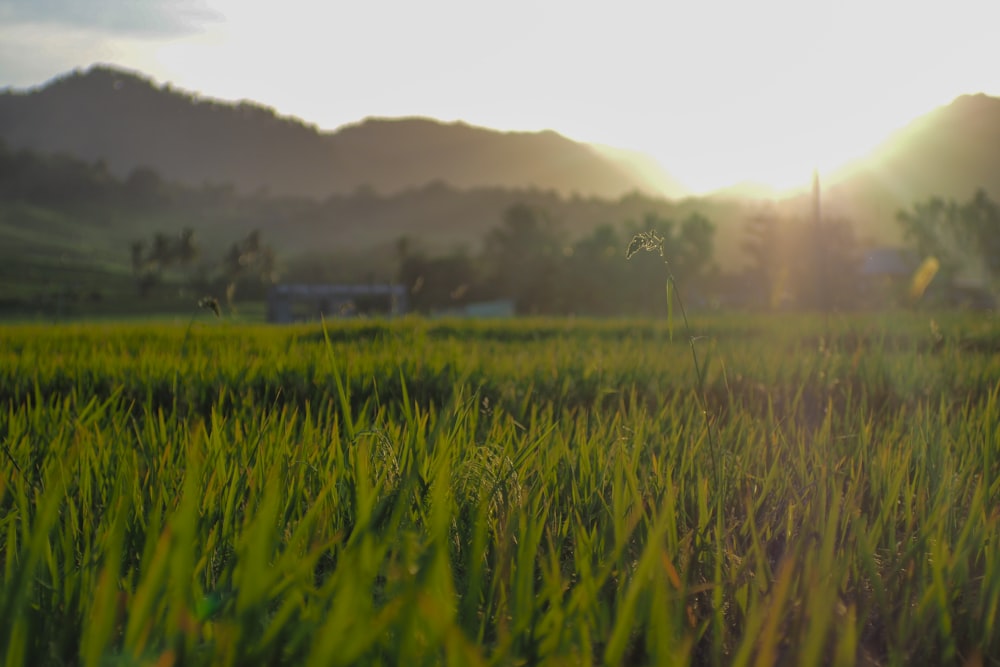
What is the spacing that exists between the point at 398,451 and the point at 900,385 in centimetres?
306

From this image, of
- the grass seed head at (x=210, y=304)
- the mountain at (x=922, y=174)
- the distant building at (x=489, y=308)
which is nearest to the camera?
the grass seed head at (x=210, y=304)

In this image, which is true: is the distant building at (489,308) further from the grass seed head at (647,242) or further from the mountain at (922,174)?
the mountain at (922,174)

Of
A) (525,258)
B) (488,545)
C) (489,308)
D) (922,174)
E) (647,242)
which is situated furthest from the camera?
(922,174)

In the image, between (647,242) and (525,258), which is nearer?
(647,242)

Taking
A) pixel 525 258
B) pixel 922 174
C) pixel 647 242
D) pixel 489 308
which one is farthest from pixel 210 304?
pixel 922 174

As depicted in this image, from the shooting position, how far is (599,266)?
5562 centimetres

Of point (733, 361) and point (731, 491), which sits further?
point (733, 361)

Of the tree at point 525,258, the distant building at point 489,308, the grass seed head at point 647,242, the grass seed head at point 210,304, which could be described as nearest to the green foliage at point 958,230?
the tree at point 525,258

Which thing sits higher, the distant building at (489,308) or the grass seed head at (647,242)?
the grass seed head at (647,242)

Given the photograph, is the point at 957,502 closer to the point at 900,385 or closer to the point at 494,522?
the point at 494,522

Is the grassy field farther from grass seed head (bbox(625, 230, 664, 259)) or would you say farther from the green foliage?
the green foliage

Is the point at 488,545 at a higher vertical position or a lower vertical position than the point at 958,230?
lower

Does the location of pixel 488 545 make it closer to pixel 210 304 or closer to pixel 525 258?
pixel 210 304

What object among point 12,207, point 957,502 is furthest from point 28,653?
point 12,207
